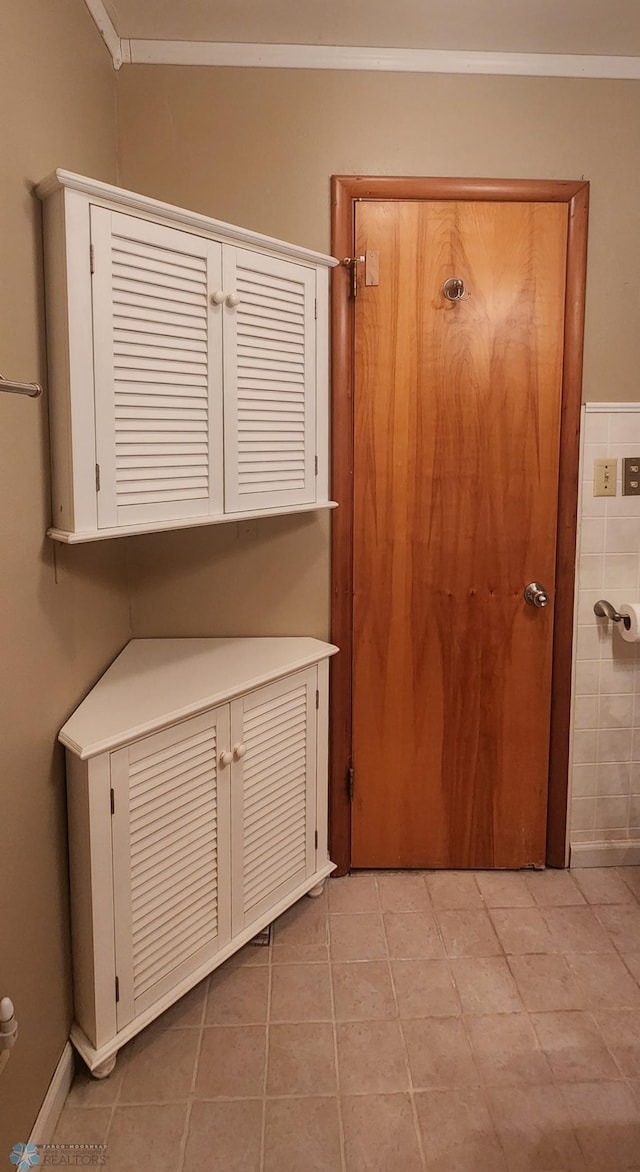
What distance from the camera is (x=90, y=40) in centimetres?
189

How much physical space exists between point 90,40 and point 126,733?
162 cm

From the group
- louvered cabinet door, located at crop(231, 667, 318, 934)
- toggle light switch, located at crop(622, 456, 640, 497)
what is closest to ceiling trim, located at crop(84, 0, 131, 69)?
louvered cabinet door, located at crop(231, 667, 318, 934)

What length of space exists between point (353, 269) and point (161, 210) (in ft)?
2.46

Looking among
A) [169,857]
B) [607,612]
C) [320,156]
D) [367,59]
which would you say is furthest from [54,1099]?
[367,59]

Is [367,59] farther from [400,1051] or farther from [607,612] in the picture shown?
[400,1051]

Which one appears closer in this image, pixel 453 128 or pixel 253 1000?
pixel 253 1000

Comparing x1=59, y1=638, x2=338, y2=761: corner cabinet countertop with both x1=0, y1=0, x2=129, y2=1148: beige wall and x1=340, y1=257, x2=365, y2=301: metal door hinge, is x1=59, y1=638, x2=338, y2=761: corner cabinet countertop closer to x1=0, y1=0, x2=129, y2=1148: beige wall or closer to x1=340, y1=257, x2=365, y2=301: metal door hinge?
x1=0, y1=0, x2=129, y2=1148: beige wall

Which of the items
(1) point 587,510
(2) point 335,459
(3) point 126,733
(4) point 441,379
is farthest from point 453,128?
(3) point 126,733

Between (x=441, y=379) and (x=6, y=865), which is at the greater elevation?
(x=441, y=379)

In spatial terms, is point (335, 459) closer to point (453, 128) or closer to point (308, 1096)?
point (453, 128)

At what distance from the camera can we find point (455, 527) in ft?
7.83

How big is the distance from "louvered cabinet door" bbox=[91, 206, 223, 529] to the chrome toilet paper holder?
1253 mm

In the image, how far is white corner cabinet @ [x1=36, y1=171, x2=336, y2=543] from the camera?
1544 millimetres

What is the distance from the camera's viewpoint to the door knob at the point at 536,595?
239cm
